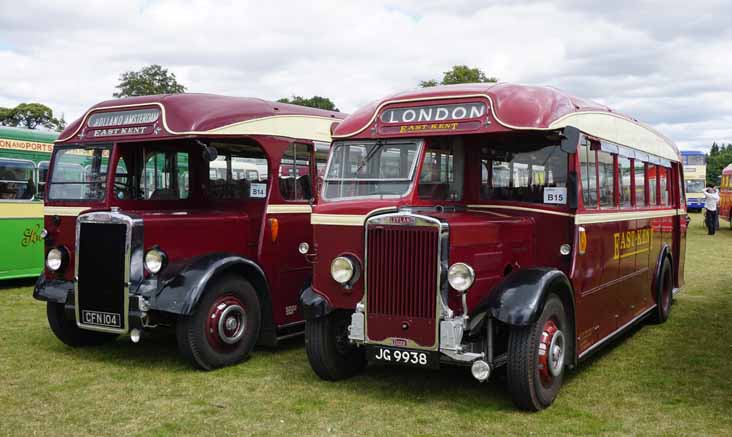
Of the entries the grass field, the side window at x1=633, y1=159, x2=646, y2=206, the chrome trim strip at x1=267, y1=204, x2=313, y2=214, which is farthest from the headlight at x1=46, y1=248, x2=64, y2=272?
the side window at x1=633, y1=159, x2=646, y2=206

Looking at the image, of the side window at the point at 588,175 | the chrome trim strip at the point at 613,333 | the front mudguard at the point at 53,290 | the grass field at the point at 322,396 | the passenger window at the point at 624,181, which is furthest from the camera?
the passenger window at the point at 624,181

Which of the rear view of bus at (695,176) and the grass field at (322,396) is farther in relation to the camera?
the rear view of bus at (695,176)

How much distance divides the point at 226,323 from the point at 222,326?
0.06 metres

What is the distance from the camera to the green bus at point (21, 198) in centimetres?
1254

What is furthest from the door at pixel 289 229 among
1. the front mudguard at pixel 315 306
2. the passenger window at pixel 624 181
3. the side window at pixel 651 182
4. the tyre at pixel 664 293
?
the tyre at pixel 664 293

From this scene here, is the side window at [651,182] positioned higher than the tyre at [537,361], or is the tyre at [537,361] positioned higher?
the side window at [651,182]

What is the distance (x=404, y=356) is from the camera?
233 inches

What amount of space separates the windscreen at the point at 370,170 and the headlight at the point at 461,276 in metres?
0.98

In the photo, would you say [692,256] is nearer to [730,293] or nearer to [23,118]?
[730,293]

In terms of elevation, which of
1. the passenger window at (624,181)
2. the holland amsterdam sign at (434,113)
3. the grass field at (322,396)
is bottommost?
the grass field at (322,396)

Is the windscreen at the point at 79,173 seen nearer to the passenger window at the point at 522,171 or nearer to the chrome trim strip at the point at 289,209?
the chrome trim strip at the point at 289,209

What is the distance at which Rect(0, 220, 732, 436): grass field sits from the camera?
557 cm

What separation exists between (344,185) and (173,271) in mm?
1968

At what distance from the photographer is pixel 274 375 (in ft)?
23.3
